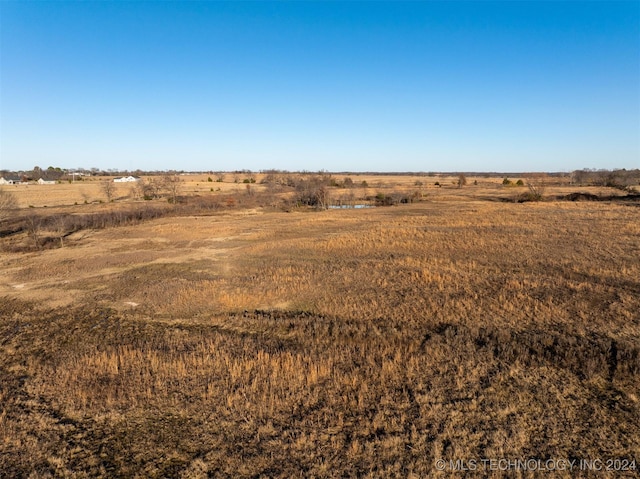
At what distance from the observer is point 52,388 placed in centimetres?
809

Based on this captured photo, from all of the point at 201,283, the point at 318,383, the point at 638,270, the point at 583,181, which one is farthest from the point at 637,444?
the point at 583,181

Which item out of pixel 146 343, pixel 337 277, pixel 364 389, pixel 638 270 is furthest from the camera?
pixel 337 277

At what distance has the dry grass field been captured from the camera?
236 inches

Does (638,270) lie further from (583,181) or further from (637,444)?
(583,181)

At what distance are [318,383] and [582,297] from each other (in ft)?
36.1

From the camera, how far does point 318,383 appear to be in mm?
8039

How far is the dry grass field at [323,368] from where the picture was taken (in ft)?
19.6

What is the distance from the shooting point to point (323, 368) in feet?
27.9

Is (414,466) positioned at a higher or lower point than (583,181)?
lower

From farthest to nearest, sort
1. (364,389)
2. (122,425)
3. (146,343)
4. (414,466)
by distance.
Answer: (146,343) → (364,389) → (122,425) → (414,466)

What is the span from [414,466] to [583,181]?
5294 inches

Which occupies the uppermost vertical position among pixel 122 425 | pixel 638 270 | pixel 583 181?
pixel 583 181

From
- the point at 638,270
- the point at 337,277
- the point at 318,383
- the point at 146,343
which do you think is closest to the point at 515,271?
the point at 638,270

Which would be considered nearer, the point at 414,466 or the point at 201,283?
the point at 414,466
